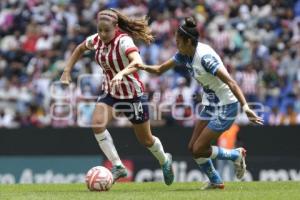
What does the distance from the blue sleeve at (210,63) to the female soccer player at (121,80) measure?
92 centimetres

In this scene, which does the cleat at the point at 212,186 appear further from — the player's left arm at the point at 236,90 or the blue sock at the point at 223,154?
the player's left arm at the point at 236,90

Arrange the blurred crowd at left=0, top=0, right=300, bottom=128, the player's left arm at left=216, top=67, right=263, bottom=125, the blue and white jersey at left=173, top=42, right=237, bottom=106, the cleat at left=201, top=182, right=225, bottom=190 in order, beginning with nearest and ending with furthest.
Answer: the player's left arm at left=216, top=67, right=263, bottom=125
the blue and white jersey at left=173, top=42, right=237, bottom=106
the cleat at left=201, top=182, right=225, bottom=190
the blurred crowd at left=0, top=0, right=300, bottom=128

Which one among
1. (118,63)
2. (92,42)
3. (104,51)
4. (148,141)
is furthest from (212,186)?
(92,42)

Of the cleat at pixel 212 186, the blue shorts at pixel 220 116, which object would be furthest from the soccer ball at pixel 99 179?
the blue shorts at pixel 220 116

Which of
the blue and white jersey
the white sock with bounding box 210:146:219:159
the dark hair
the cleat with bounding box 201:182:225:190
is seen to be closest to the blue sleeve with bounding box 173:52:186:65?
the blue and white jersey

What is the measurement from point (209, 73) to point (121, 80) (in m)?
1.22

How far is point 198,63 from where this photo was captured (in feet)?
36.8

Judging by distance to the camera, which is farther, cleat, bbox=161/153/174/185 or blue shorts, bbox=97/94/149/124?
cleat, bbox=161/153/174/185

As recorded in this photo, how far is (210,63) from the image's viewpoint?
36.0ft

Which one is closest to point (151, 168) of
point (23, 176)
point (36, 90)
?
point (23, 176)

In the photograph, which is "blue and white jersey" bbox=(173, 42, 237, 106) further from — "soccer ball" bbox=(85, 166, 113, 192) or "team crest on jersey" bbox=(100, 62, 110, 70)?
"soccer ball" bbox=(85, 166, 113, 192)

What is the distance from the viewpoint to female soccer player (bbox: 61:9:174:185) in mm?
11547

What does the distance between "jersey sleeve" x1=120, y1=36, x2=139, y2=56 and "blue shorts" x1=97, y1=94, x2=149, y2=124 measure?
0.71 m

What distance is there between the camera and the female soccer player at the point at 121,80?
455 inches
